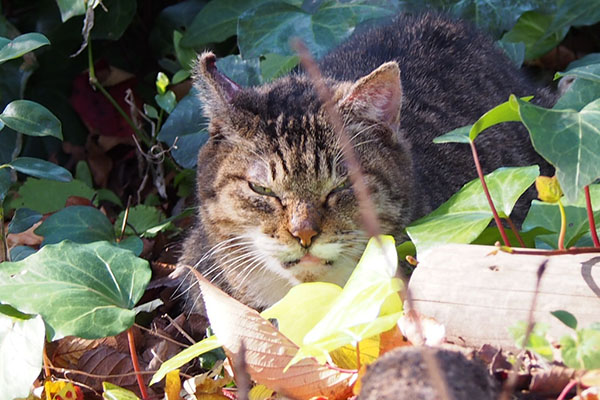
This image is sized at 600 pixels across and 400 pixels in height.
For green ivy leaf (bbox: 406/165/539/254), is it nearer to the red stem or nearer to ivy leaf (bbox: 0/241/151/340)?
the red stem

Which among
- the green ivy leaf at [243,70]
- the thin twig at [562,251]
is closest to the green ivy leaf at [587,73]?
the thin twig at [562,251]

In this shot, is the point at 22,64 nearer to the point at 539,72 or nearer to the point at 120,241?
Answer: the point at 120,241

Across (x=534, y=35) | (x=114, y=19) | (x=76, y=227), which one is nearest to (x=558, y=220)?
(x=76, y=227)

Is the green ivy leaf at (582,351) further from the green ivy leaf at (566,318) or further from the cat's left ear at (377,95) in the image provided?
the cat's left ear at (377,95)

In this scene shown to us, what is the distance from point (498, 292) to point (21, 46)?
151cm

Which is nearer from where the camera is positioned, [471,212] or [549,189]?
[549,189]

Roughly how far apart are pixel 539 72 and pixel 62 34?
224 cm

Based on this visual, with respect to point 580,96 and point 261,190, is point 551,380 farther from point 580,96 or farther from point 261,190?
point 261,190

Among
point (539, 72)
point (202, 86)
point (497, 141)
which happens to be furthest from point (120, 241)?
point (539, 72)

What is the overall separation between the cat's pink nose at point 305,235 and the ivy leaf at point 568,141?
0.66m

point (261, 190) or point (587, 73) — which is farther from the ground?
point (587, 73)

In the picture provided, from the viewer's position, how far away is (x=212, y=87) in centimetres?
223

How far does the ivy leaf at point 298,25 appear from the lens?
3076 mm

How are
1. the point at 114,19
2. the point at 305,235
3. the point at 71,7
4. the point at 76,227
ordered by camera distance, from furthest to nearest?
1. the point at 114,19
2. the point at 71,7
3. the point at 76,227
4. the point at 305,235
